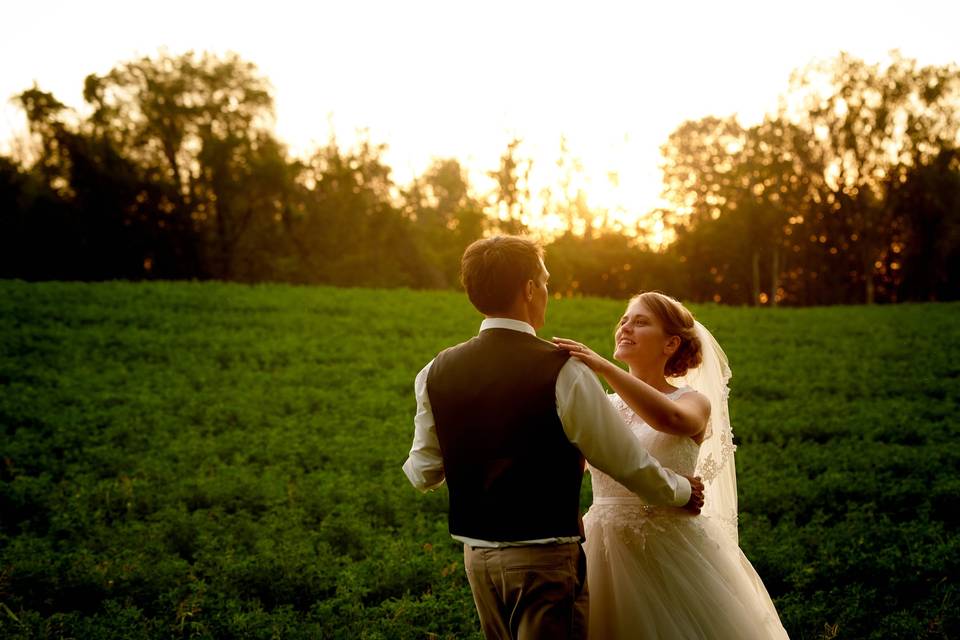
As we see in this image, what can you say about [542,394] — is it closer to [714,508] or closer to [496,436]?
[496,436]

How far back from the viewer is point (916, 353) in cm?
1684

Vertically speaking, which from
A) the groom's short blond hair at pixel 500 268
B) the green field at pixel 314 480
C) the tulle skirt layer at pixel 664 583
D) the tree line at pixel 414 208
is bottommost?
the green field at pixel 314 480

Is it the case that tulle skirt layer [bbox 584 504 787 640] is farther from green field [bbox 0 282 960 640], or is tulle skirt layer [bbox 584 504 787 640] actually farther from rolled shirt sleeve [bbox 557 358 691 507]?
green field [bbox 0 282 960 640]

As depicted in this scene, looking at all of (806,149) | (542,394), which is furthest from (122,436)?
(806,149)

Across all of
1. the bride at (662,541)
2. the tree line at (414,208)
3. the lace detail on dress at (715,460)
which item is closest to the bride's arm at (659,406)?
the bride at (662,541)

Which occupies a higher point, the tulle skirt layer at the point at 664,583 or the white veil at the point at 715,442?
the white veil at the point at 715,442

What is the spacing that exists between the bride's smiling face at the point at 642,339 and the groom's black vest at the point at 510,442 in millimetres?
1177

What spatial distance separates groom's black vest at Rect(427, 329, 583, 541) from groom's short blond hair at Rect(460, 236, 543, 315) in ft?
0.44

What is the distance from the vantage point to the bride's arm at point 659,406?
3.33m

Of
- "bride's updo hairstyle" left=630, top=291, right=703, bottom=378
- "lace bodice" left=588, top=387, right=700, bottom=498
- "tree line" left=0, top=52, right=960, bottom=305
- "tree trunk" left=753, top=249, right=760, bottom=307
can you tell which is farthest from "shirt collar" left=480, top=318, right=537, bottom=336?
"tree trunk" left=753, top=249, right=760, bottom=307

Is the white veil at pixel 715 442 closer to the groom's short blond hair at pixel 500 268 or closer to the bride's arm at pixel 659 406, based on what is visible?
the bride's arm at pixel 659 406

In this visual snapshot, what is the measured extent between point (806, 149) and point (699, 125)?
29.1 feet

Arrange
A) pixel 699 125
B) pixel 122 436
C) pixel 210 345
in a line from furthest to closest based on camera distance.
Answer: pixel 699 125
pixel 210 345
pixel 122 436

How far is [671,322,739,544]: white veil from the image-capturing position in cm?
440
